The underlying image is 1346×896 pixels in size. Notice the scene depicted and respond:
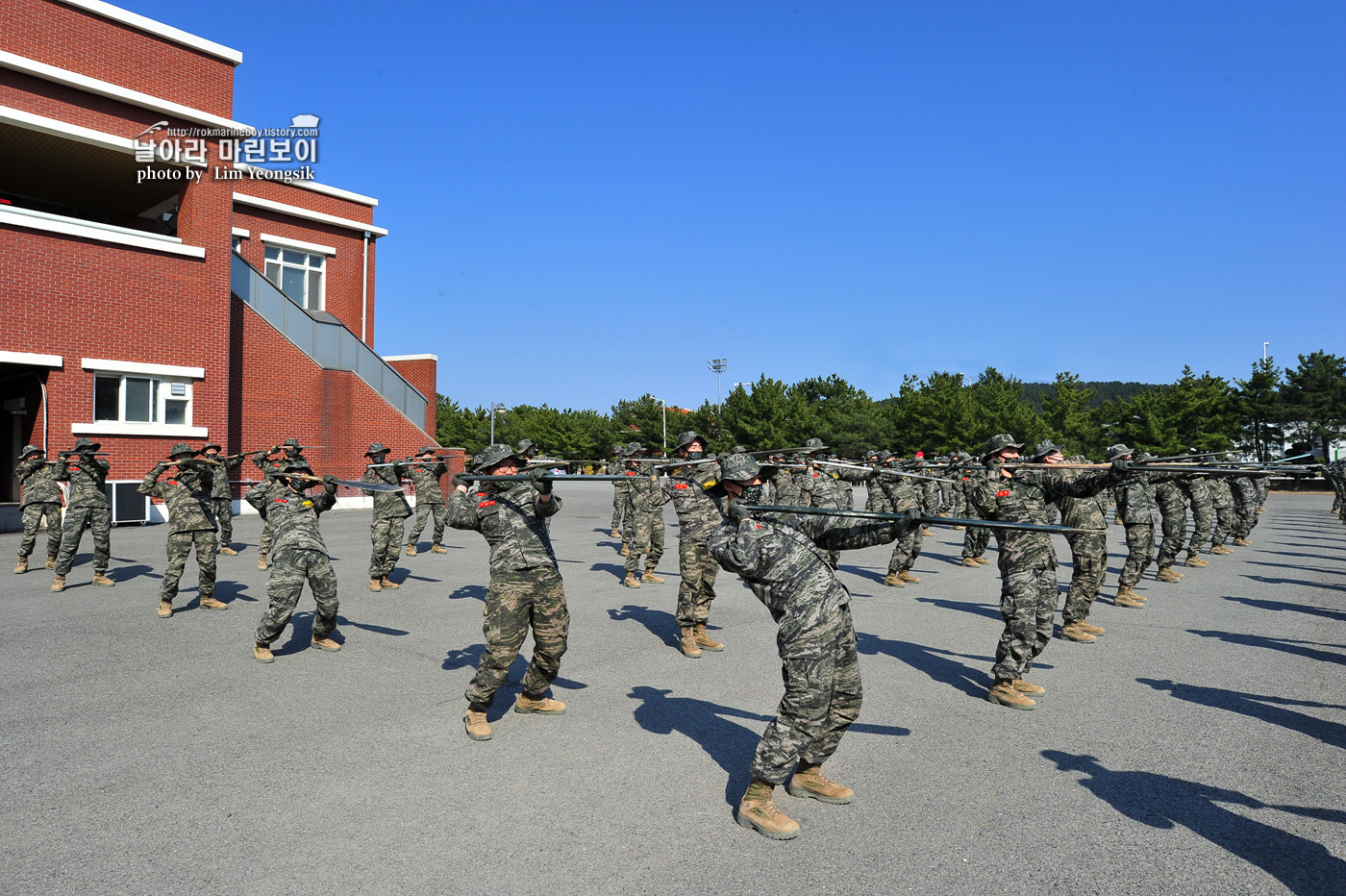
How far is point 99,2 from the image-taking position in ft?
69.3

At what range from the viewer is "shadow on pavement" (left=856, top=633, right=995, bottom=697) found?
7.31 meters

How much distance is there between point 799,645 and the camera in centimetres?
466

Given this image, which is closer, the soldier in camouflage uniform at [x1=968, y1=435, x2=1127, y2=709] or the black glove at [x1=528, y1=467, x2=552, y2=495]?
the black glove at [x1=528, y1=467, x2=552, y2=495]

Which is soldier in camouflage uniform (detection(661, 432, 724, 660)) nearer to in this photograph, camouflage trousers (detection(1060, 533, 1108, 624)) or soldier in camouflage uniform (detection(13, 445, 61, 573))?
camouflage trousers (detection(1060, 533, 1108, 624))

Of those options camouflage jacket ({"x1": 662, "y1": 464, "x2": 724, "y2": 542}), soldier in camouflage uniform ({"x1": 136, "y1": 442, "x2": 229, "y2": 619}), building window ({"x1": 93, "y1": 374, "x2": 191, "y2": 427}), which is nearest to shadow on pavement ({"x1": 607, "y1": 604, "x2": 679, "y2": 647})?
camouflage jacket ({"x1": 662, "y1": 464, "x2": 724, "y2": 542})

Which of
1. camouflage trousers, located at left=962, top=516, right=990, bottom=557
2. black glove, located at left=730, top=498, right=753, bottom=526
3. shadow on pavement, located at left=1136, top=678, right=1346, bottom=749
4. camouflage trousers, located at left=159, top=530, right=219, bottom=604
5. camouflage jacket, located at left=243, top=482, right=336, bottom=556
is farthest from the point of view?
camouflage trousers, located at left=962, top=516, right=990, bottom=557

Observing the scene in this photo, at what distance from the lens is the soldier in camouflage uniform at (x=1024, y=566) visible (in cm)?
677

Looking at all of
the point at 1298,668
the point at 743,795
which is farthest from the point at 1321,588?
the point at 743,795

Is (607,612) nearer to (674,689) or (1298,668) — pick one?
(674,689)

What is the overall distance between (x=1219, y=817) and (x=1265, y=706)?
109 inches

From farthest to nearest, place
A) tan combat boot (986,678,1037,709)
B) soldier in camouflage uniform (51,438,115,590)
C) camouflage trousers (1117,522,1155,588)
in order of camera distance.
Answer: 1. soldier in camouflage uniform (51,438,115,590)
2. camouflage trousers (1117,522,1155,588)
3. tan combat boot (986,678,1037,709)

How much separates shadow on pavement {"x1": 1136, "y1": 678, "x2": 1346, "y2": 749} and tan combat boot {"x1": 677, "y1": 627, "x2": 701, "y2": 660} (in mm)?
4241

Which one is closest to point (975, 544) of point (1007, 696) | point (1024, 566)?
point (1024, 566)

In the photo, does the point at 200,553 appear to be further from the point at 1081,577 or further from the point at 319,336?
the point at 319,336
